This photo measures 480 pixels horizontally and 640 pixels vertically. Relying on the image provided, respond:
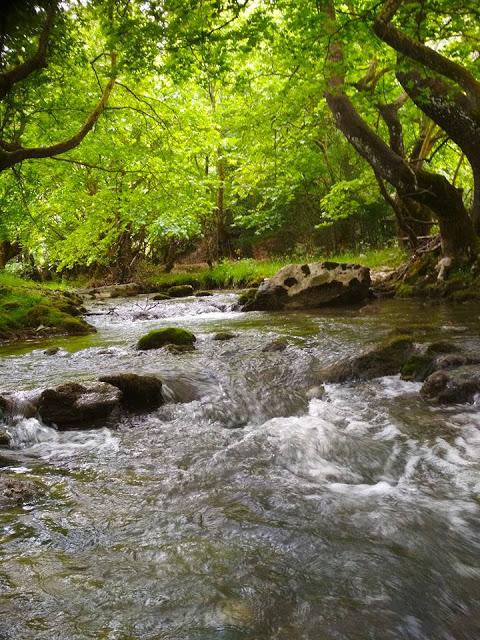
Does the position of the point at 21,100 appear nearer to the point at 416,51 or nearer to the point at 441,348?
the point at 416,51

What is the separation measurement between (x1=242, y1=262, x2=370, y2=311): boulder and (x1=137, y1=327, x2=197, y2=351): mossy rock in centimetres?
442

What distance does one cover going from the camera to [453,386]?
13.9ft

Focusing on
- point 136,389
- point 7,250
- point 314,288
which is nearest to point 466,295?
point 314,288

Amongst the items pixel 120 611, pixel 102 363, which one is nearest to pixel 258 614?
pixel 120 611

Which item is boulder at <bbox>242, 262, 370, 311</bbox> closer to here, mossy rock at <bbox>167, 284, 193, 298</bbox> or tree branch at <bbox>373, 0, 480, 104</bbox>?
tree branch at <bbox>373, 0, 480, 104</bbox>

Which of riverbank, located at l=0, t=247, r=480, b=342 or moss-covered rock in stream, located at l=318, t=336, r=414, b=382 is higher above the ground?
riverbank, located at l=0, t=247, r=480, b=342

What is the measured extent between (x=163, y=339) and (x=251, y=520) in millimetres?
5232

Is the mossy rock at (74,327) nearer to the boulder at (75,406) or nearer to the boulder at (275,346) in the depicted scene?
the boulder at (275,346)

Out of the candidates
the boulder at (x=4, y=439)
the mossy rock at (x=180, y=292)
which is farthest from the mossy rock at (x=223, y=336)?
the mossy rock at (x=180, y=292)

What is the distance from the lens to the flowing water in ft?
5.45

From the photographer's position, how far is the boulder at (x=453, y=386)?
4148 mm

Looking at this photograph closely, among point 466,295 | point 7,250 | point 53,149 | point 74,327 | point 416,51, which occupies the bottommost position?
point 74,327

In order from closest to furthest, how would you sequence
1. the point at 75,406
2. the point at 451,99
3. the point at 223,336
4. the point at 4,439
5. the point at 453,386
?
the point at 4,439 → the point at 75,406 → the point at 453,386 → the point at 223,336 → the point at 451,99

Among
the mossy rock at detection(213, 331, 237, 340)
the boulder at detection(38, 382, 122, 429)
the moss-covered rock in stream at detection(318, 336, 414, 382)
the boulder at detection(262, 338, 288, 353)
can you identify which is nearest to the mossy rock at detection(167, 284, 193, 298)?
the mossy rock at detection(213, 331, 237, 340)
